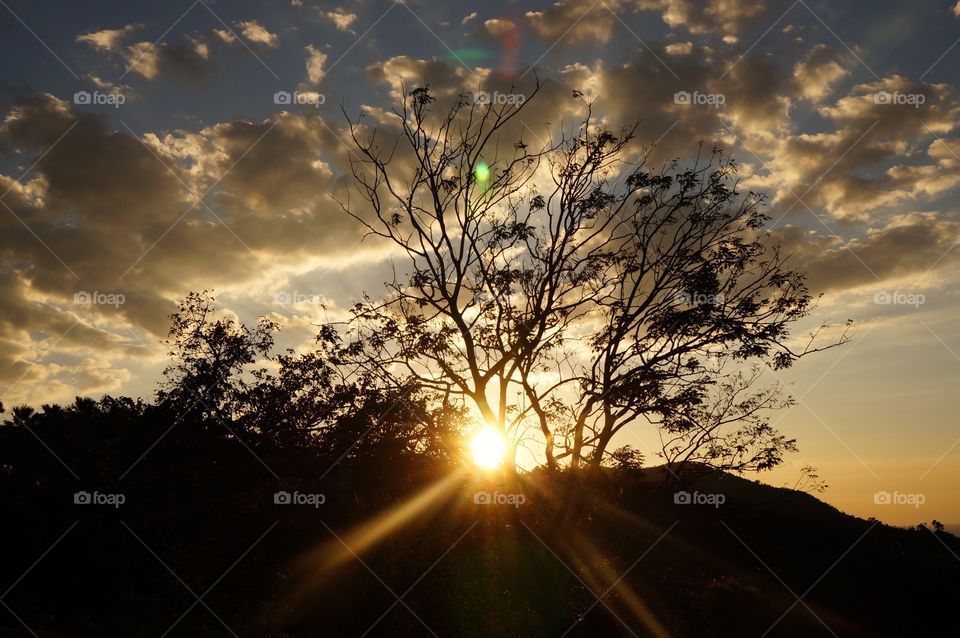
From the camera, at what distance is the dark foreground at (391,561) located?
16.5 m

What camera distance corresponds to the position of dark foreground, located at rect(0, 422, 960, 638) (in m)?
16.5

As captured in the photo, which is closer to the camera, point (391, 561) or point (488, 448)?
point (391, 561)

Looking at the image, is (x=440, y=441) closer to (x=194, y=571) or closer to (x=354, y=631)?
(x=354, y=631)

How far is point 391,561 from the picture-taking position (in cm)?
1666

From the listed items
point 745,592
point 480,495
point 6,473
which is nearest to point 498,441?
point 480,495

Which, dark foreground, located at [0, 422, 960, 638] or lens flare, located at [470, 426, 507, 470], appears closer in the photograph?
dark foreground, located at [0, 422, 960, 638]

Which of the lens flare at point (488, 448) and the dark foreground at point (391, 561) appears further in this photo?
the lens flare at point (488, 448)

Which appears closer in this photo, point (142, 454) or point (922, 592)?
point (922, 592)

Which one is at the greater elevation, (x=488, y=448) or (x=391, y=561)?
(x=488, y=448)

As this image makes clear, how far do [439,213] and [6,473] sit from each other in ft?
59.0

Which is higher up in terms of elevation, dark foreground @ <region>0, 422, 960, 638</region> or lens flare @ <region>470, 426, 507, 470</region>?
lens flare @ <region>470, 426, 507, 470</region>

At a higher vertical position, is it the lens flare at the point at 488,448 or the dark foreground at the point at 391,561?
the lens flare at the point at 488,448

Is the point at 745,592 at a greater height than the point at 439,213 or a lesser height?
lesser

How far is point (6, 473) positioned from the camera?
2345cm
